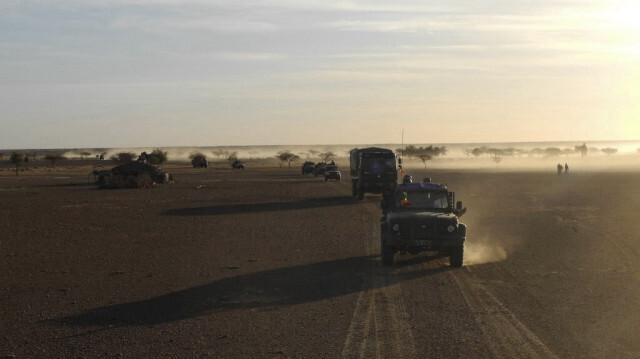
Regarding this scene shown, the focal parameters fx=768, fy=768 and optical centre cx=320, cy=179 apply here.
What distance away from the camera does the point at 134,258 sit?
20297mm

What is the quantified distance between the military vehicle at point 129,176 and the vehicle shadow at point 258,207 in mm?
21431

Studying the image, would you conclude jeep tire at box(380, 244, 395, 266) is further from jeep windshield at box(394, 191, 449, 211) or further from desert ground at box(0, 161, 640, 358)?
jeep windshield at box(394, 191, 449, 211)

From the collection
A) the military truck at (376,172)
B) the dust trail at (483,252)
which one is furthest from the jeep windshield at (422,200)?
the military truck at (376,172)

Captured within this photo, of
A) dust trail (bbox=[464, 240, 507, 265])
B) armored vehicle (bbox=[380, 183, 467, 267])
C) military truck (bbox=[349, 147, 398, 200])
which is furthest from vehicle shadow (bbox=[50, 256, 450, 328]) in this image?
military truck (bbox=[349, 147, 398, 200])

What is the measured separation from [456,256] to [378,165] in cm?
2722

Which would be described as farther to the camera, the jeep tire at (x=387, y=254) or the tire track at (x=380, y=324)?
the jeep tire at (x=387, y=254)

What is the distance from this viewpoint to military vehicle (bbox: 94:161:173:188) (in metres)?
61.8

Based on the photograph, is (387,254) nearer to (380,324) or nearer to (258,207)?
(380,324)

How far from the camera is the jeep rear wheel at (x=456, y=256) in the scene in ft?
59.0

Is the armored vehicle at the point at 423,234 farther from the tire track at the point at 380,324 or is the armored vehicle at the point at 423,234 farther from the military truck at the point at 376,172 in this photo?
the military truck at the point at 376,172

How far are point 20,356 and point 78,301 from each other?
13.3 feet

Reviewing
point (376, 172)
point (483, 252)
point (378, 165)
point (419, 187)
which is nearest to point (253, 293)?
point (419, 187)

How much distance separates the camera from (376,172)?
44.8 m

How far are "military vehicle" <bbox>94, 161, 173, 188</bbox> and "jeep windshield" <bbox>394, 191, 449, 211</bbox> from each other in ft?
151
